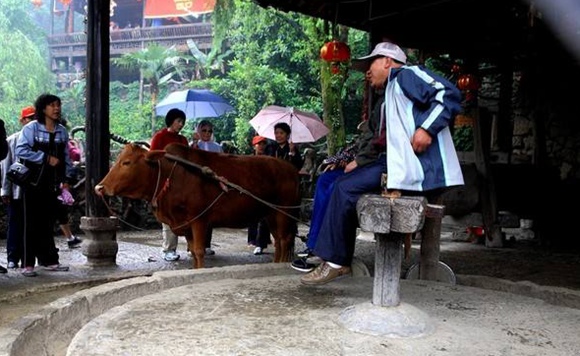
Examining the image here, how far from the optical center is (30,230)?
6023mm

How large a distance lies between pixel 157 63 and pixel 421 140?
87.2 feet

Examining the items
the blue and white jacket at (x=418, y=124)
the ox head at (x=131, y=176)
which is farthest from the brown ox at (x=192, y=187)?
the blue and white jacket at (x=418, y=124)

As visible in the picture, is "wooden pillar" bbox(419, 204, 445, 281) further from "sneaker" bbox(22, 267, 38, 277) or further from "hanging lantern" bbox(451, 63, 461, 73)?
"hanging lantern" bbox(451, 63, 461, 73)

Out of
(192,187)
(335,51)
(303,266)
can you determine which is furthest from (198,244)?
(335,51)

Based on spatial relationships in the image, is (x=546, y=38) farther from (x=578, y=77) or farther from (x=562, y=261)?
(x=562, y=261)

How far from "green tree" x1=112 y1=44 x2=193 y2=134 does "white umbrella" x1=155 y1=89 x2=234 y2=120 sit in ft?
50.6

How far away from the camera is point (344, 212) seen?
370 centimetres

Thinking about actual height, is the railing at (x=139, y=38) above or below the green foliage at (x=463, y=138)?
above

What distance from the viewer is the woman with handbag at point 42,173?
5.86m

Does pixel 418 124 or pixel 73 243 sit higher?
pixel 418 124

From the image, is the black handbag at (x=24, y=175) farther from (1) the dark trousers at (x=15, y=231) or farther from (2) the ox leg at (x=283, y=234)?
(2) the ox leg at (x=283, y=234)

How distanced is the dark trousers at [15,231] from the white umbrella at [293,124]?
14.3ft

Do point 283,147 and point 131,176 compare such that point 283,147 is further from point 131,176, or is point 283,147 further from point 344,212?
point 344,212

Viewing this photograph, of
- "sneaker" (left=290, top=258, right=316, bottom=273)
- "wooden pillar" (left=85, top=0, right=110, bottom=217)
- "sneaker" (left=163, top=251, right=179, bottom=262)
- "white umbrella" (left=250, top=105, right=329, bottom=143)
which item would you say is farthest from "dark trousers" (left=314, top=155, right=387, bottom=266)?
"white umbrella" (left=250, top=105, right=329, bottom=143)
